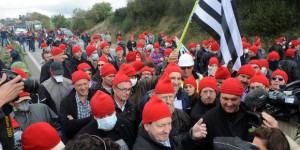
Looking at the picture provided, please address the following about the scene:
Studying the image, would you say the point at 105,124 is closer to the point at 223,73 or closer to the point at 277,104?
the point at 277,104

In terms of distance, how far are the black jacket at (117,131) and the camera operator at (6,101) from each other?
0.96 metres

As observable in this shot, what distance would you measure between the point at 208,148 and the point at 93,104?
1.37 m

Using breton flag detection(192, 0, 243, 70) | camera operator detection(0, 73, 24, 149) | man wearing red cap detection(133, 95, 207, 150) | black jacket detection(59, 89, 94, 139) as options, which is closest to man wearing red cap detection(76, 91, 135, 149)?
man wearing red cap detection(133, 95, 207, 150)

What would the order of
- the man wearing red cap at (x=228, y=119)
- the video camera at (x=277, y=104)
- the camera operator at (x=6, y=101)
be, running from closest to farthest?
the camera operator at (x=6, y=101), the video camera at (x=277, y=104), the man wearing red cap at (x=228, y=119)

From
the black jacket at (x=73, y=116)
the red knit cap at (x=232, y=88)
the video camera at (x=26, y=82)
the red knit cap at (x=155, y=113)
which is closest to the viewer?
the video camera at (x=26, y=82)

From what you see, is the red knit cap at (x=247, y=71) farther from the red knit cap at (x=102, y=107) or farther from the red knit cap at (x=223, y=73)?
the red knit cap at (x=102, y=107)

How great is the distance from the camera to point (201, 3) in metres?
5.96

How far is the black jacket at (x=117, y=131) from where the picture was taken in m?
3.57

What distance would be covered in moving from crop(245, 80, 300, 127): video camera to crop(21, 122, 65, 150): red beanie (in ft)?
6.34

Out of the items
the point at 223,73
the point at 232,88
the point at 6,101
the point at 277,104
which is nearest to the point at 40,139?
the point at 6,101

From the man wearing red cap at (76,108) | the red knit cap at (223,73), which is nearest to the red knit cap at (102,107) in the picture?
the man wearing red cap at (76,108)

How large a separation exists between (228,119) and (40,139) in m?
1.99

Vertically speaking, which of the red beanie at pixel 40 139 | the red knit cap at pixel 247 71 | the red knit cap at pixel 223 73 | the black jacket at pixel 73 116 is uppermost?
the red knit cap at pixel 247 71

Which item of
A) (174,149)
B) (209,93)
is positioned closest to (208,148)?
(174,149)
